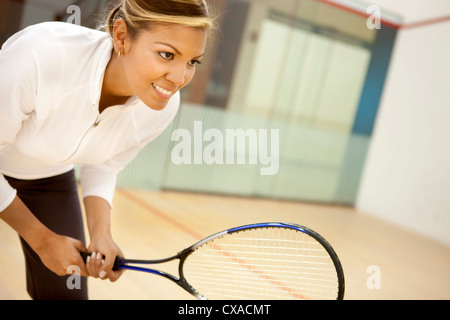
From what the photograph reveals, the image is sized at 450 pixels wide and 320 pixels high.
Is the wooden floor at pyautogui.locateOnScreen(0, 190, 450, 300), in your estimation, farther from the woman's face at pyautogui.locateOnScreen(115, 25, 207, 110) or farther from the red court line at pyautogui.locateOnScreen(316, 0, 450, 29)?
the red court line at pyautogui.locateOnScreen(316, 0, 450, 29)

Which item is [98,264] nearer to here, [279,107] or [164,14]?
[164,14]

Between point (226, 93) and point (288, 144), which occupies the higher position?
point (226, 93)

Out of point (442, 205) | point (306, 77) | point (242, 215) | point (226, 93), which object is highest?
point (306, 77)

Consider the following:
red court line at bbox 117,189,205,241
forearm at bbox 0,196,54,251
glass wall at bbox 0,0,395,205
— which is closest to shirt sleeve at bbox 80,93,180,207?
forearm at bbox 0,196,54,251

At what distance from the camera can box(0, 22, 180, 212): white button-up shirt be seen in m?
0.96

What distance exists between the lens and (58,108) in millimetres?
1053

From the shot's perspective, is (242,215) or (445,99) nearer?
(242,215)

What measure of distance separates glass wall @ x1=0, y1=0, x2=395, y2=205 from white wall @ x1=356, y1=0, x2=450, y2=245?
16 cm

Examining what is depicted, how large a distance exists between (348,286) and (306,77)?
2771 millimetres

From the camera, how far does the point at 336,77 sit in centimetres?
516
